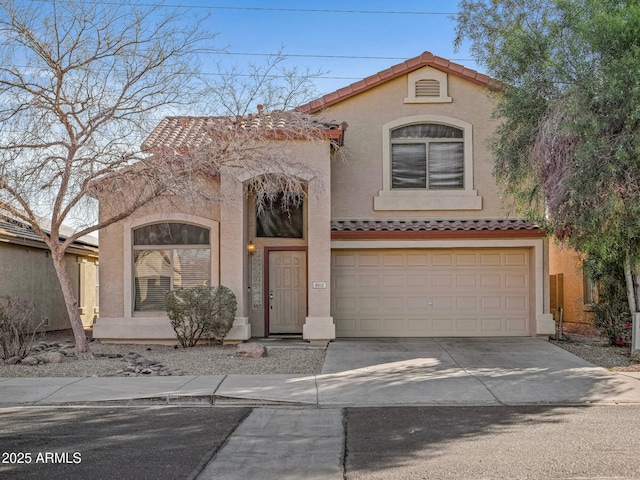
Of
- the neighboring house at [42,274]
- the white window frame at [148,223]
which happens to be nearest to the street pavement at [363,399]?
the white window frame at [148,223]

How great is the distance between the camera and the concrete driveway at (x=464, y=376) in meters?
10.0

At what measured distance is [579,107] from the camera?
1127 centimetres

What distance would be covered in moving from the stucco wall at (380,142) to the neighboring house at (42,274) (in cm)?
773

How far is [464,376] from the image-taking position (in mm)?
11594

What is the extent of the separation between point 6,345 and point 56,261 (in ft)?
5.88

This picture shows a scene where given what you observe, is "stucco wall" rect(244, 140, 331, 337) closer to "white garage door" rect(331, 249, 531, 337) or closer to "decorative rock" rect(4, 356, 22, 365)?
"white garage door" rect(331, 249, 531, 337)

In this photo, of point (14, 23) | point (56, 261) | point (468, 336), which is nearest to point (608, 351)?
point (468, 336)

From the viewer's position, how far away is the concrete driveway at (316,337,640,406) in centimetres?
1002

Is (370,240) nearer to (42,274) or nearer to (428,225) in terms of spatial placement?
(428,225)

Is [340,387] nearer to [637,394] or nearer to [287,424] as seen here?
[287,424]

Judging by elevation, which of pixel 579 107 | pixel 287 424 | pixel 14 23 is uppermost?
pixel 14 23

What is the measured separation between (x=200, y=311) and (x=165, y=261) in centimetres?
201

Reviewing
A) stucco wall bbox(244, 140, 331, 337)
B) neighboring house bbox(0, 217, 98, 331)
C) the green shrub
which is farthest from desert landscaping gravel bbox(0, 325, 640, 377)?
neighboring house bbox(0, 217, 98, 331)

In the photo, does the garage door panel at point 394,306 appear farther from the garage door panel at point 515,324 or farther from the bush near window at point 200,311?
the bush near window at point 200,311
